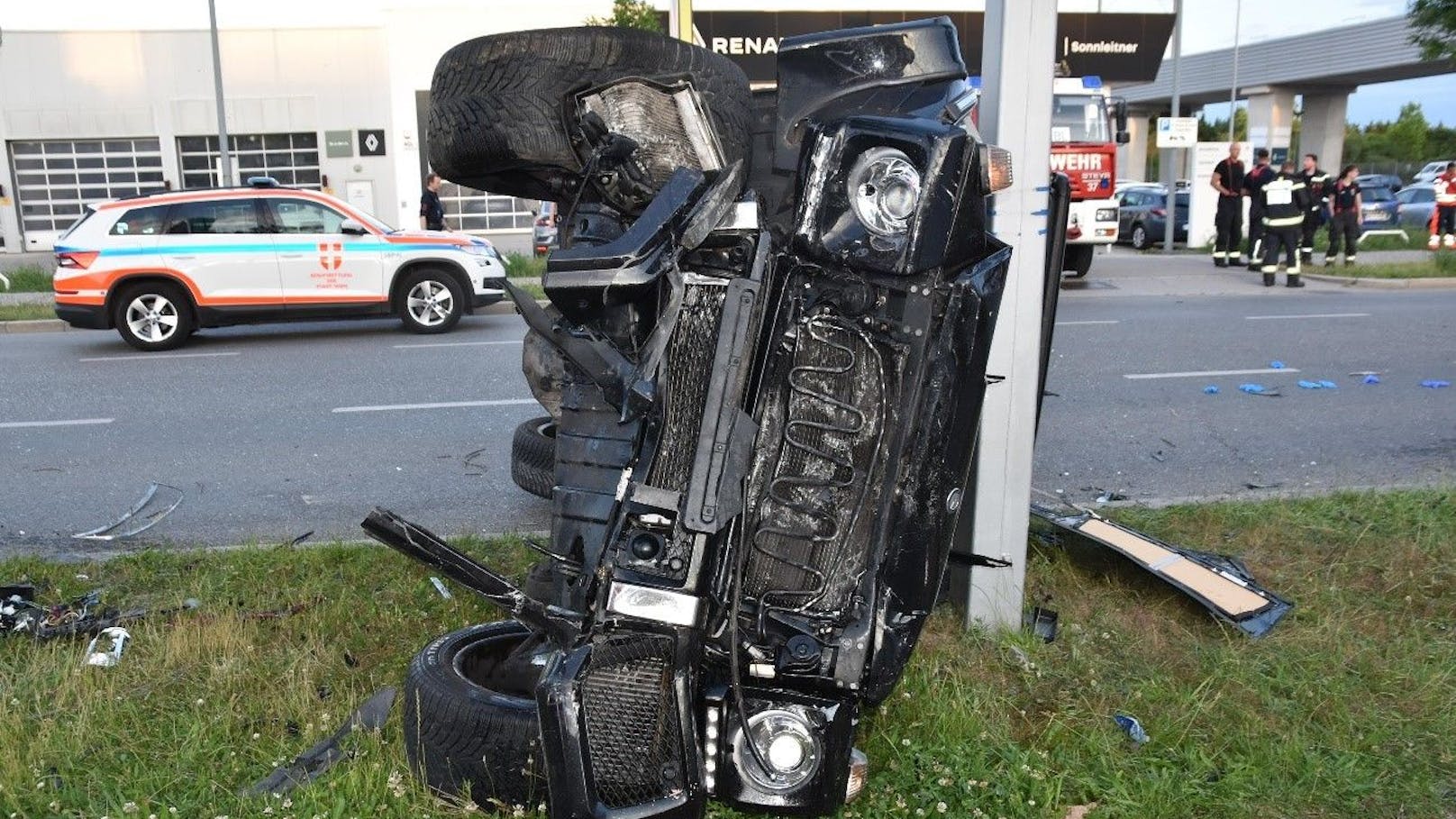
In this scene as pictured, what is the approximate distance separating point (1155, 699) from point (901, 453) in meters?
1.35

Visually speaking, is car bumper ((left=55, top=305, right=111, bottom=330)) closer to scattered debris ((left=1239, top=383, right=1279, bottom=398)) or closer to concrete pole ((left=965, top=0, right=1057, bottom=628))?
scattered debris ((left=1239, top=383, right=1279, bottom=398))

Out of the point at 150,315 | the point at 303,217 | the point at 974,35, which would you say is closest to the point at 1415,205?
the point at 974,35

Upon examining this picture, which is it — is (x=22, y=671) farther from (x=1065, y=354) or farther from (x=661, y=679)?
A: (x=1065, y=354)

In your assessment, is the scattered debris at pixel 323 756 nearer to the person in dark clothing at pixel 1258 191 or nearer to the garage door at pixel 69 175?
the person in dark clothing at pixel 1258 191

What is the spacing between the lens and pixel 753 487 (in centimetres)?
262

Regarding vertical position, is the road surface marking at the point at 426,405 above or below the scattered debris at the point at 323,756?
below

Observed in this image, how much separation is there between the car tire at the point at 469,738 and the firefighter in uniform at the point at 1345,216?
20.4m

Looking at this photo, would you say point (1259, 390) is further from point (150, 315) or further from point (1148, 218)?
point (1148, 218)

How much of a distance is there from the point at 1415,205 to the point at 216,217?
29167 millimetres

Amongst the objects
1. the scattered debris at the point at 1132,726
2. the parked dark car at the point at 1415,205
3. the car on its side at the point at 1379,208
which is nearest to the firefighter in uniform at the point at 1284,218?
the car on its side at the point at 1379,208

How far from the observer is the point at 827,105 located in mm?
3141

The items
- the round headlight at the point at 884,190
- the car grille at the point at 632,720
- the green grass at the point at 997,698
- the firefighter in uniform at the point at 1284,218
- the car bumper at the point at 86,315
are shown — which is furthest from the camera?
the firefighter in uniform at the point at 1284,218

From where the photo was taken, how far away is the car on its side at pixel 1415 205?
98.2ft

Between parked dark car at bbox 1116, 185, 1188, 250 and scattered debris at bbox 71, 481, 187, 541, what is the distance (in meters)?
23.3
